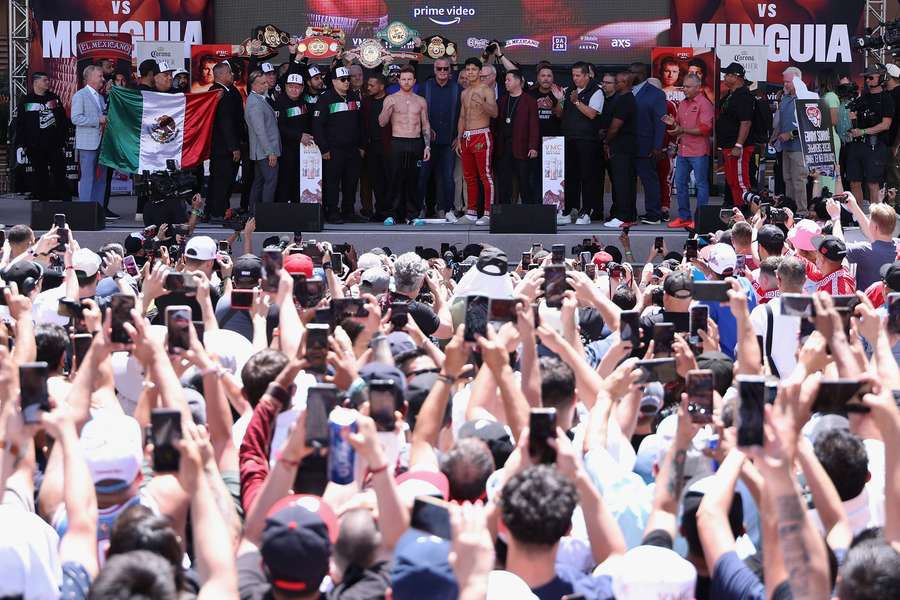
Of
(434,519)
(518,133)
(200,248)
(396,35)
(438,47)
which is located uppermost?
(396,35)

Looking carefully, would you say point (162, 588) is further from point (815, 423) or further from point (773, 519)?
point (815, 423)

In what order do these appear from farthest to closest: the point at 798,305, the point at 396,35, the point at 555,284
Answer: the point at 396,35, the point at 555,284, the point at 798,305

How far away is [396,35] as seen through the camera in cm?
1530

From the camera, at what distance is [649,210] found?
13.2 meters

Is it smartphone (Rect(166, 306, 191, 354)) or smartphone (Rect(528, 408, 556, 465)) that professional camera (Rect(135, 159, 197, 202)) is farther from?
smartphone (Rect(528, 408, 556, 465))

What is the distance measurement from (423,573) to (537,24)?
1388cm

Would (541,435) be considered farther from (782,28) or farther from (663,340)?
(782,28)

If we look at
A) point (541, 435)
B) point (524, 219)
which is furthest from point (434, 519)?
point (524, 219)

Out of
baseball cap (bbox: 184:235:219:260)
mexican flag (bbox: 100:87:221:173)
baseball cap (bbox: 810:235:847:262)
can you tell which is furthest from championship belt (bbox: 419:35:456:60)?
baseball cap (bbox: 810:235:847:262)

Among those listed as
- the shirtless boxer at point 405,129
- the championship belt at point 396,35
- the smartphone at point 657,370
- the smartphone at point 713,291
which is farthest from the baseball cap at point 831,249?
the championship belt at point 396,35

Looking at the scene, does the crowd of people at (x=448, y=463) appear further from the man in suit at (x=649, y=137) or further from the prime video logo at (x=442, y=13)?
the prime video logo at (x=442, y=13)

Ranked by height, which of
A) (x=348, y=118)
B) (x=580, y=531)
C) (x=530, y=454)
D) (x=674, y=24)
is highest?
(x=674, y=24)

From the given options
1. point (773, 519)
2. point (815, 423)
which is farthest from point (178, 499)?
point (815, 423)

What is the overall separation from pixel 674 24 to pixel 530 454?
13631 mm
